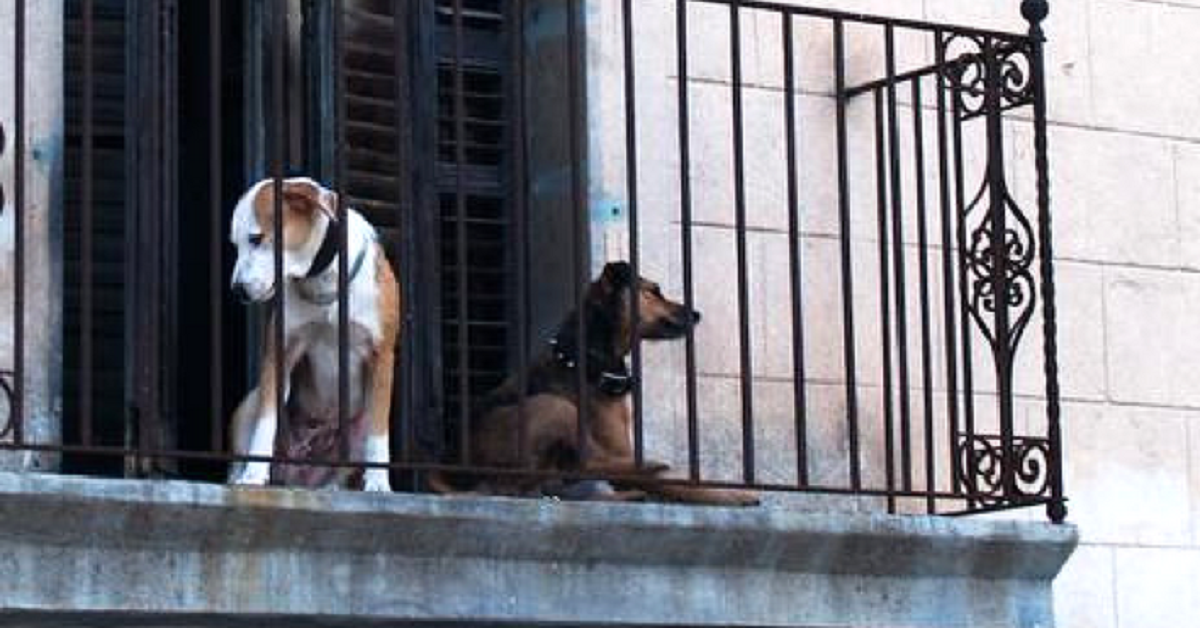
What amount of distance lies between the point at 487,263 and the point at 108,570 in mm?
2137

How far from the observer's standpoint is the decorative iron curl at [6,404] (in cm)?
768

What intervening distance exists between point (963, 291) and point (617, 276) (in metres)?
1.11

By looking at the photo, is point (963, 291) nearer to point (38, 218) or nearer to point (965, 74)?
point (965, 74)

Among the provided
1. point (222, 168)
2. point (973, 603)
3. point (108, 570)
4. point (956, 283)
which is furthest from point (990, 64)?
point (108, 570)

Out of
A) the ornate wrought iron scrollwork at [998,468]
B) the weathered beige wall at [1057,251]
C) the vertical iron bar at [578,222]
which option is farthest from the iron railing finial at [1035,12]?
the vertical iron bar at [578,222]

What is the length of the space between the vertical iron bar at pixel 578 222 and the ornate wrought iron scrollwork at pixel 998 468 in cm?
113

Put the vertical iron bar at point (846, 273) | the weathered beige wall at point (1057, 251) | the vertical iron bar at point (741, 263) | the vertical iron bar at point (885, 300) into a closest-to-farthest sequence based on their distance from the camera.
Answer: the vertical iron bar at point (741, 263)
the vertical iron bar at point (846, 273)
the vertical iron bar at point (885, 300)
the weathered beige wall at point (1057, 251)

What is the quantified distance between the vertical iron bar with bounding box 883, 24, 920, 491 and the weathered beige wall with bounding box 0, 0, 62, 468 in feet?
7.14

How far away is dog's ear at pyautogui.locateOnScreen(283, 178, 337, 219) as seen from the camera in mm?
8242

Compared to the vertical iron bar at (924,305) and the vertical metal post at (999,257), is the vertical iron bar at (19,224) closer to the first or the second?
the vertical iron bar at (924,305)

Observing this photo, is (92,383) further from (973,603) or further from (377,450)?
(973,603)

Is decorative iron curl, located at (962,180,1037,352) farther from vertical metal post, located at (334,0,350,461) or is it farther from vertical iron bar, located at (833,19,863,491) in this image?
vertical metal post, located at (334,0,350,461)

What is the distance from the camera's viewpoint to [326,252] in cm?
834

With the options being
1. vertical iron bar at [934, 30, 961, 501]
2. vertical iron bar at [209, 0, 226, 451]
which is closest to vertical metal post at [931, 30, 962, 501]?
vertical iron bar at [934, 30, 961, 501]
